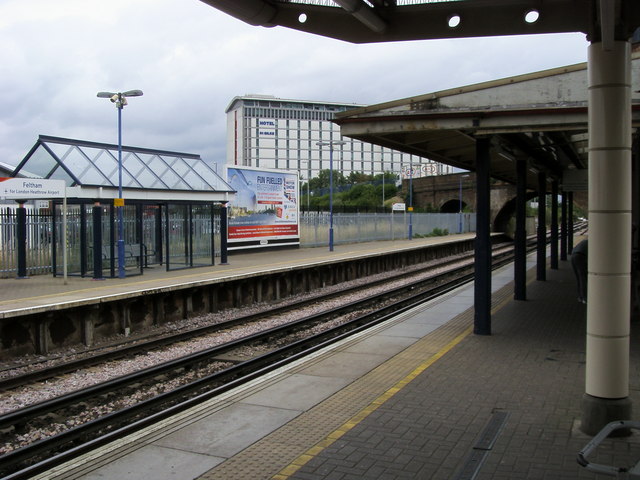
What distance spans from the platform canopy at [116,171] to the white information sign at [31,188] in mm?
549

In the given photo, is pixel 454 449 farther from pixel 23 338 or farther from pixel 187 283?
pixel 187 283

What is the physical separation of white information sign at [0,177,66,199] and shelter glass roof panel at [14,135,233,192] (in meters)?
0.91

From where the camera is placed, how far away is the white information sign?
15.2m

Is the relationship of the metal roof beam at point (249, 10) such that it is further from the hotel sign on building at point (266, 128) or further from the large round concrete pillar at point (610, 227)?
the hotel sign on building at point (266, 128)

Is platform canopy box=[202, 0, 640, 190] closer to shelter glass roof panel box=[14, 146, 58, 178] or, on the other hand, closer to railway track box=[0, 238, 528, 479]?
railway track box=[0, 238, 528, 479]

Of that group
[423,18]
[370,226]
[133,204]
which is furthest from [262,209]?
[423,18]

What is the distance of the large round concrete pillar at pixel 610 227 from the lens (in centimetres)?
485

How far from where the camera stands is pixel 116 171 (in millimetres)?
17344

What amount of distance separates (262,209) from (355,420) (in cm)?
2195

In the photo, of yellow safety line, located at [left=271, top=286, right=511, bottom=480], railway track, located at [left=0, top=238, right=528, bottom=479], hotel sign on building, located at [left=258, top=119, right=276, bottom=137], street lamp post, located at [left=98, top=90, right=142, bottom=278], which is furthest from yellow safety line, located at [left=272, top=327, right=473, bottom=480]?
hotel sign on building, located at [left=258, top=119, right=276, bottom=137]

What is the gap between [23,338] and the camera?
1086 centimetres

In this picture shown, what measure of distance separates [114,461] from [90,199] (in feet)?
42.5

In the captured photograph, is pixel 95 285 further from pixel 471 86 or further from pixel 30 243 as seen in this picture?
pixel 471 86

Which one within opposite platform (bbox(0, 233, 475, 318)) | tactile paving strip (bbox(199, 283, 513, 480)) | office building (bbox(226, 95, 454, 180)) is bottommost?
tactile paving strip (bbox(199, 283, 513, 480))
